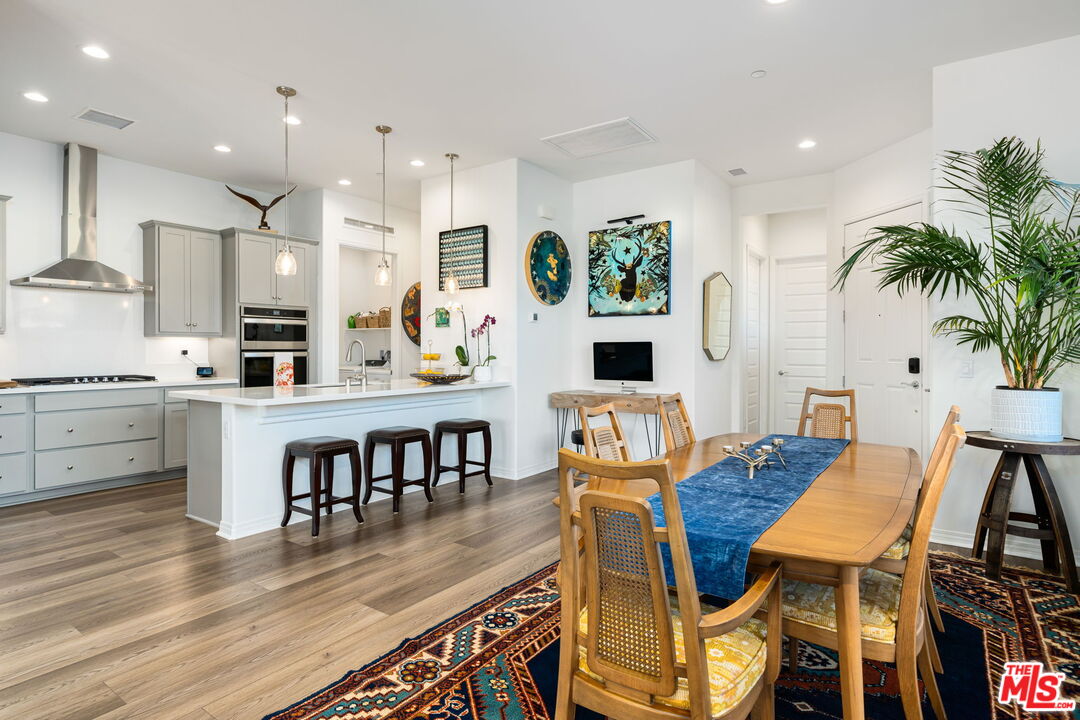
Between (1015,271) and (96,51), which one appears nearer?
(1015,271)

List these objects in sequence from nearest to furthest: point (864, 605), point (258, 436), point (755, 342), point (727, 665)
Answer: point (727, 665), point (864, 605), point (258, 436), point (755, 342)

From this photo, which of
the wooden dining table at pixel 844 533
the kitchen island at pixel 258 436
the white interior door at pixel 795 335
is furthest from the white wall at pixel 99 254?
the white interior door at pixel 795 335

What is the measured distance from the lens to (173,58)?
343 centimetres

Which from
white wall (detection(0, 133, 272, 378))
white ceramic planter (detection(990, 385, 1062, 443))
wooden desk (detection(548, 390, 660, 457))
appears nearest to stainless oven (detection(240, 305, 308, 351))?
white wall (detection(0, 133, 272, 378))

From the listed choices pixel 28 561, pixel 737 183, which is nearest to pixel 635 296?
pixel 737 183

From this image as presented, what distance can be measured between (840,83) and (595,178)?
254cm

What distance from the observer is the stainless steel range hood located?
4.90 metres

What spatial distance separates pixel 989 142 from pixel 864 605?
3124 mm

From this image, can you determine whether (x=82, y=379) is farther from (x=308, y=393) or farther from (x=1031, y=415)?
(x=1031, y=415)

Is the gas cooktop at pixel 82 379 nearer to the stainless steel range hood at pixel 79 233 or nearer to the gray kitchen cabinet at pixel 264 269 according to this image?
the stainless steel range hood at pixel 79 233

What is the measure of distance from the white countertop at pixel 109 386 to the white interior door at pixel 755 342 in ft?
17.7

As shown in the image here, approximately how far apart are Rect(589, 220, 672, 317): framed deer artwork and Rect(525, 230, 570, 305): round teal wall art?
0.28m

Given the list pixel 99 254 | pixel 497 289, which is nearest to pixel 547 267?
pixel 497 289

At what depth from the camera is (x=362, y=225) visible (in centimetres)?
672
